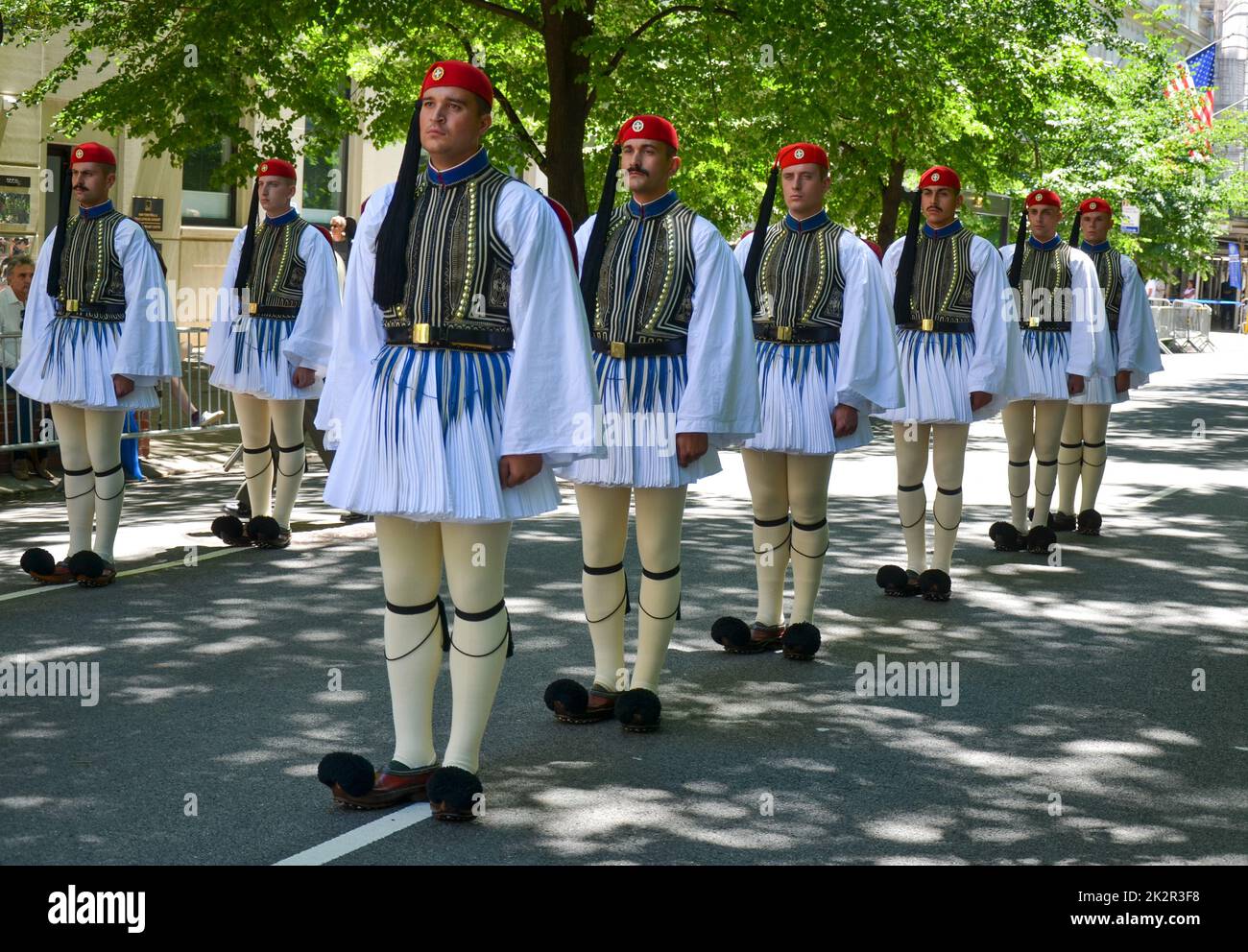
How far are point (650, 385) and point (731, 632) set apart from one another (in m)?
1.81

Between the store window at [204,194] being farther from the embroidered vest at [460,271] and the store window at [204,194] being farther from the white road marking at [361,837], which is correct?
the white road marking at [361,837]

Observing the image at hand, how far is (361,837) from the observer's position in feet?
17.0

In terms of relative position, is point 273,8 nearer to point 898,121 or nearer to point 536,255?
point 898,121

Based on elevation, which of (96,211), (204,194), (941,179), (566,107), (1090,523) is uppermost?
(566,107)

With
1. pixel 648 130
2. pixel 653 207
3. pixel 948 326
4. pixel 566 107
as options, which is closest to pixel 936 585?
pixel 948 326

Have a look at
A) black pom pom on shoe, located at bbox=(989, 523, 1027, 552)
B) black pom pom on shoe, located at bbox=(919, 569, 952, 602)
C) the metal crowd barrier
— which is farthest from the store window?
black pom pom on shoe, located at bbox=(919, 569, 952, 602)

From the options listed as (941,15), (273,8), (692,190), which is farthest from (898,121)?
(273,8)

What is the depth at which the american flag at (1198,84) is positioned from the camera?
4012 cm

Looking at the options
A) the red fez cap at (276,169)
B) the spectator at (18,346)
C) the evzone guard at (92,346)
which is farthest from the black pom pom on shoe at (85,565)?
the spectator at (18,346)

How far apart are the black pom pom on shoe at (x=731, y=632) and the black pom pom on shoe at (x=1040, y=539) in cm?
394

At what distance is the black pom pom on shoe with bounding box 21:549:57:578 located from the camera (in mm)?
9141

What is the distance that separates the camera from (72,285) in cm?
934

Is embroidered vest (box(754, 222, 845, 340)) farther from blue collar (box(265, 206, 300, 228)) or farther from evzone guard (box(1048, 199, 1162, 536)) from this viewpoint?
evzone guard (box(1048, 199, 1162, 536))

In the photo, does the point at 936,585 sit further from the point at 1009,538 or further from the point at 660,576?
the point at 660,576
